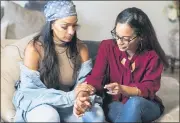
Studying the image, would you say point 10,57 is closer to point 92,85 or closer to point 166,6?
point 92,85

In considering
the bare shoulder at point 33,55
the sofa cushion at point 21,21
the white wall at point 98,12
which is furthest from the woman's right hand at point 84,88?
the white wall at point 98,12

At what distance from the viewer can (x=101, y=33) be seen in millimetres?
1254

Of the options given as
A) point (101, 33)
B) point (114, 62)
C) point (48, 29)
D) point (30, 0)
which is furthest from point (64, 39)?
point (30, 0)

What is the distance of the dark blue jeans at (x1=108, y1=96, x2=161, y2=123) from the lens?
26.9 inches

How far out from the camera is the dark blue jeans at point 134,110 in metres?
0.68

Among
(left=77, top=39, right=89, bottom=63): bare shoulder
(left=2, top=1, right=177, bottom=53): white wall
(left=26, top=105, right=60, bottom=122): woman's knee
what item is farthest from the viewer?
(left=2, top=1, right=177, bottom=53): white wall

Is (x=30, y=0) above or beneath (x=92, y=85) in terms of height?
above

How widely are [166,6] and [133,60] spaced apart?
0.90 meters

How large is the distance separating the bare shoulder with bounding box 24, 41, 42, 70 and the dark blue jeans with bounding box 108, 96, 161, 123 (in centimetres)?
22

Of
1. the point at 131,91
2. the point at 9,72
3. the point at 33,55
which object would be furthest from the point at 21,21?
the point at 131,91

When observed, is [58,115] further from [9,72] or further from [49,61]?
[9,72]

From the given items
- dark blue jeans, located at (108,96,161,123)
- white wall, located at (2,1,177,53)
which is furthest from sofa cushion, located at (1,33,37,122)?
white wall, located at (2,1,177,53)

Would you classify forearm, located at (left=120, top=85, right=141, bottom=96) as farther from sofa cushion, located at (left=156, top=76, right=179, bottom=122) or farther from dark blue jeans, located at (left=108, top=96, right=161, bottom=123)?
sofa cushion, located at (left=156, top=76, right=179, bottom=122)

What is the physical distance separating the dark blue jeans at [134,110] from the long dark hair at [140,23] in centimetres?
14
